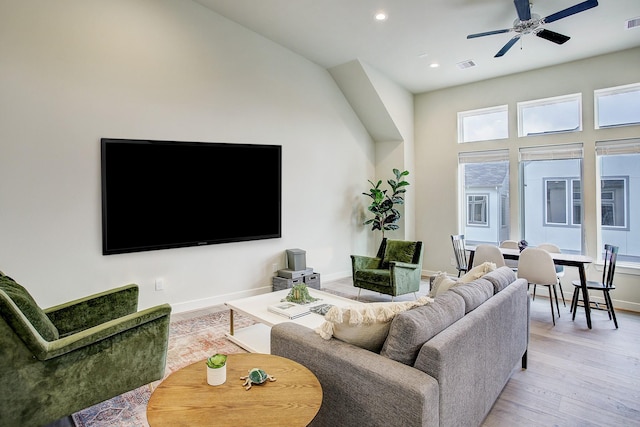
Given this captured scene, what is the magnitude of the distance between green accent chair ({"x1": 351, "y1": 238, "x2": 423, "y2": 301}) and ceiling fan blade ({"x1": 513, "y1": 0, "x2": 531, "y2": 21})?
2796mm

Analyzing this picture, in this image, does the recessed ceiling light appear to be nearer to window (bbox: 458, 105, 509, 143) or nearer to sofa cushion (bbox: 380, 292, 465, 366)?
window (bbox: 458, 105, 509, 143)

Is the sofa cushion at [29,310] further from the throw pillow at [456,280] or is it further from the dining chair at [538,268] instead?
the dining chair at [538,268]

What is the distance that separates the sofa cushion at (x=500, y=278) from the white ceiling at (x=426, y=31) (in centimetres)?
280

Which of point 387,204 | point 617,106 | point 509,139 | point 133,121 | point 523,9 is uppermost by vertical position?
point 523,9

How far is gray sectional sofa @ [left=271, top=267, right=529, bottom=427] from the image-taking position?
5.19 feet

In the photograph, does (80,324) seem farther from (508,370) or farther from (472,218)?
(472,218)

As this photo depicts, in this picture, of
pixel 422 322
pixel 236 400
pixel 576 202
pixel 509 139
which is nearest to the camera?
pixel 236 400

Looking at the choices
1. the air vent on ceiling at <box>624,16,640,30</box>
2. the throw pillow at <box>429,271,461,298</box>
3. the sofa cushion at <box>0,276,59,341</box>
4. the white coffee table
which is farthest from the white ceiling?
the sofa cushion at <box>0,276,59,341</box>

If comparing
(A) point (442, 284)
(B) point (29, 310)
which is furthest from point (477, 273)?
(B) point (29, 310)

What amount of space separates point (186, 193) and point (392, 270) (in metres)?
2.68

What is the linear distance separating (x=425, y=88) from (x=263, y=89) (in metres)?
3.06

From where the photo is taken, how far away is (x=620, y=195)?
193 inches

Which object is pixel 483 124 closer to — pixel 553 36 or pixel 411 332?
pixel 553 36

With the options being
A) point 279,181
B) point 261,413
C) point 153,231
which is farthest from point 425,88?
point 261,413
